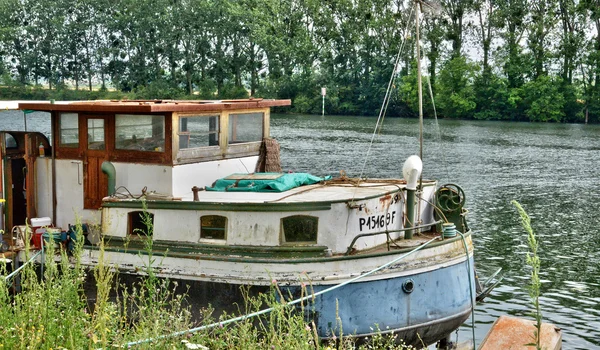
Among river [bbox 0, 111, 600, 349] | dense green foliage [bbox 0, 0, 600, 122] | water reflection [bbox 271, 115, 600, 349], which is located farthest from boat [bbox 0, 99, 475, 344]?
dense green foliage [bbox 0, 0, 600, 122]

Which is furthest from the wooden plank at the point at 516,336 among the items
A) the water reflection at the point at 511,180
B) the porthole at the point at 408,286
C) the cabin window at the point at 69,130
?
the cabin window at the point at 69,130

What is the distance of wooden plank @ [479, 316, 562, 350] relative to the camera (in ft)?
45.1

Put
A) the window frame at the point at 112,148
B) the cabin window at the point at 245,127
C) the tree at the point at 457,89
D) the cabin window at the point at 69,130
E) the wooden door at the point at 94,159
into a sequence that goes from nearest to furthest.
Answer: the window frame at the point at 112,148
the wooden door at the point at 94,159
the cabin window at the point at 69,130
the cabin window at the point at 245,127
the tree at the point at 457,89

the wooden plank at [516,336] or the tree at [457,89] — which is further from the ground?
the tree at [457,89]

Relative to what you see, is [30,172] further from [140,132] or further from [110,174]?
[140,132]

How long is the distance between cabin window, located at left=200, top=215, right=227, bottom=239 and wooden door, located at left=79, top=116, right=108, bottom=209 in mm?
2396

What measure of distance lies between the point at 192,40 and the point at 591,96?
44.7 metres

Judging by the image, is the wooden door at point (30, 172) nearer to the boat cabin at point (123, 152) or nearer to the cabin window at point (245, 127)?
the boat cabin at point (123, 152)

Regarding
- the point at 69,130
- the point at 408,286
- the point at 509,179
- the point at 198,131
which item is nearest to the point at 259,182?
the point at 198,131

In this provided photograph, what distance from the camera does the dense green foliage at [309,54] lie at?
269 ft

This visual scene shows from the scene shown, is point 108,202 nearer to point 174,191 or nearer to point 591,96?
point 174,191

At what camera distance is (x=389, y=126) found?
67.2 meters

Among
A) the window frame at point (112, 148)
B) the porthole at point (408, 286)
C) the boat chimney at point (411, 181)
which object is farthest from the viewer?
the window frame at point (112, 148)

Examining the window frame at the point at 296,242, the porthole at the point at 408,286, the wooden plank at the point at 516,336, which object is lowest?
the wooden plank at the point at 516,336
